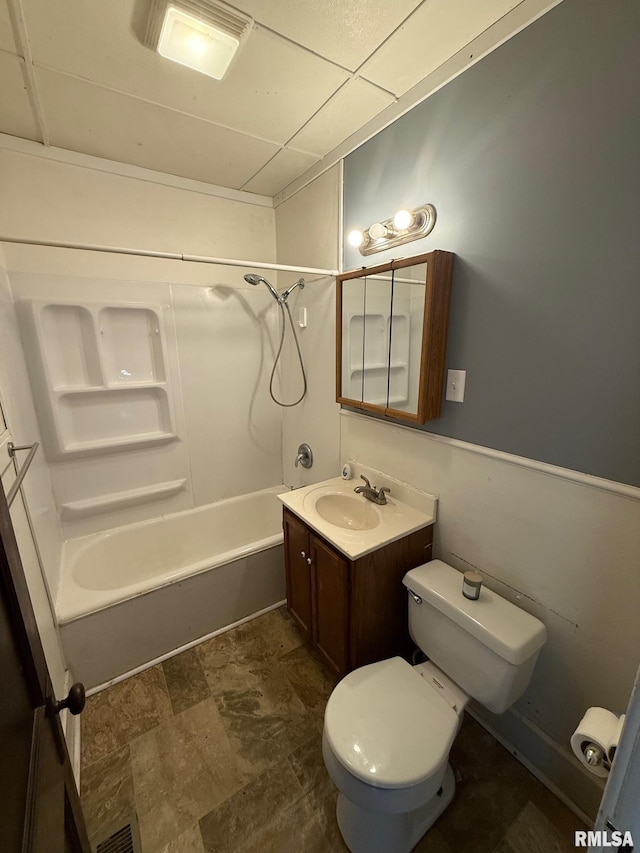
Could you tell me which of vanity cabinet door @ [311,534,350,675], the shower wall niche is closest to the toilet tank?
vanity cabinet door @ [311,534,350,675]

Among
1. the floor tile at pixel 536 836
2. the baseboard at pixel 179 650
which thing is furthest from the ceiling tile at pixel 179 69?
the floor tile at pixel 536 836

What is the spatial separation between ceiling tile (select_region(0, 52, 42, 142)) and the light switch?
1.89 m

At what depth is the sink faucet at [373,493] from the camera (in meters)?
1.68

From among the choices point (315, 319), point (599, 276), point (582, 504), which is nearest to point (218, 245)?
point (315, 319)

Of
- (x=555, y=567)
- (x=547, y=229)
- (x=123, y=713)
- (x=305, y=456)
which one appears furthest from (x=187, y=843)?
(x=547, y=229)

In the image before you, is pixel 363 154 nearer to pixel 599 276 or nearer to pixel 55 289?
pixel 599 276

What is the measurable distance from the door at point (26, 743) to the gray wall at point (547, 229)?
138 centimetres

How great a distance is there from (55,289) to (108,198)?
572mm

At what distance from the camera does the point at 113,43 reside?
1136mm

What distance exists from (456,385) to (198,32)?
1.45 metres

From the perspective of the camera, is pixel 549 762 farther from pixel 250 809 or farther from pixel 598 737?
pixel 250 809

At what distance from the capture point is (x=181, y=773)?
1316 mm

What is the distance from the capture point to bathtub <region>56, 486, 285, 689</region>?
160 centimetres

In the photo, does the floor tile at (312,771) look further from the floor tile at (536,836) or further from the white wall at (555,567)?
the white wall at (555,567)
